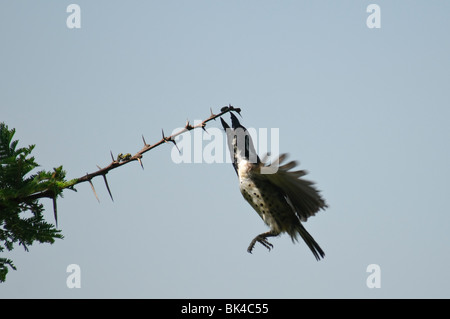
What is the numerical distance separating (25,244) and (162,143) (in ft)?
3.10

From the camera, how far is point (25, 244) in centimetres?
293

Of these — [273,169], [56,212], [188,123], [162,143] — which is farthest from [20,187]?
[273,169]

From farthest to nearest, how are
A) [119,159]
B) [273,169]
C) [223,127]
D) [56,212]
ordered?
[223,127] < [273,169] < [119,159] < [56,212]

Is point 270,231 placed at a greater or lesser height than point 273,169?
lesser

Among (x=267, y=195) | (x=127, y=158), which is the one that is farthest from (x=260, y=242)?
(x=127, y=158)

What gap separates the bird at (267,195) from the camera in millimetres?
5113

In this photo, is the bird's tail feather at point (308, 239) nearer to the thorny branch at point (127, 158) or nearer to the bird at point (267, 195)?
the bird at point (267, 195)

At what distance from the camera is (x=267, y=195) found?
533 cm

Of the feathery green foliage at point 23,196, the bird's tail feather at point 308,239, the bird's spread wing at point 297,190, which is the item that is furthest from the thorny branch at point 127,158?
the bird's tail feather at point 308,239

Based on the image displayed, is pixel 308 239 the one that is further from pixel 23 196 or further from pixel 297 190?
pixel 23 196

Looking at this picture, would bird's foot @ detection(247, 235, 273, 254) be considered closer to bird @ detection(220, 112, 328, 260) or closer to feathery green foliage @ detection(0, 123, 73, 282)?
bird @ detection(220, 112, 328, 260)

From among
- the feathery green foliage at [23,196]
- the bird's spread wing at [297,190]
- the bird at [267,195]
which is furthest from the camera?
the bird at [267,195]

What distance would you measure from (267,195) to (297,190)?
1.41 ft

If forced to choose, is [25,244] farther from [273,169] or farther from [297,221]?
[297,221]
